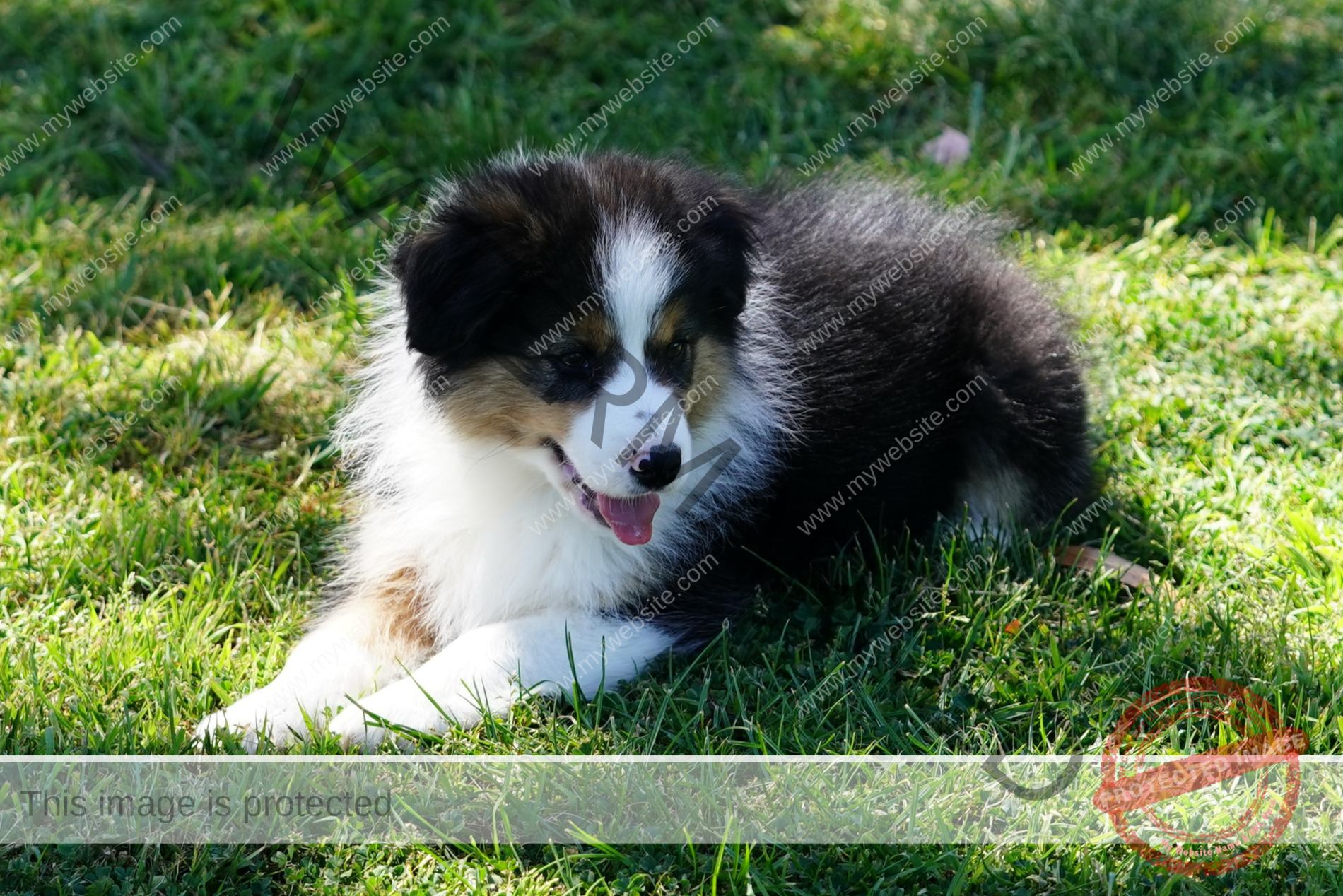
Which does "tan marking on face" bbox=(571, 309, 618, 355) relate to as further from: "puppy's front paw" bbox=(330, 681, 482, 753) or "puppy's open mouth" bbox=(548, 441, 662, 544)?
"puppy's front paw" bbox=(330, 681, 482, 753)

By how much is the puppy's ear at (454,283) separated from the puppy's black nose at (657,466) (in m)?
0.49

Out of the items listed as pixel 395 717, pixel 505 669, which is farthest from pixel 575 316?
pixel 395 717

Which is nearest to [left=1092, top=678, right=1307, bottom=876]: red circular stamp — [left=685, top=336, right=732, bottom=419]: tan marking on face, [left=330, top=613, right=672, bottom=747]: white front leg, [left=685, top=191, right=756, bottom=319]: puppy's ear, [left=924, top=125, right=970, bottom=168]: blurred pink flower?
[left=330, top=613, right=672, bottom=747]: white front leg

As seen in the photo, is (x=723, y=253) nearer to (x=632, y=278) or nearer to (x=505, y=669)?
(x=632, y=278)

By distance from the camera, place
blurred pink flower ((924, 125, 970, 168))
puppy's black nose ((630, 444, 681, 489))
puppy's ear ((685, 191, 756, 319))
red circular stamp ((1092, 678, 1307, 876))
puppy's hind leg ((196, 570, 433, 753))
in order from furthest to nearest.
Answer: blurred pink flower ((924, 125, 970, 168)) → puppy's ear ((685, 191, 756, 319)) → puppy's hind leg ((196, 570, 433, 753)) → puppy's black nose ((630, 444, 681, 489)) → red circular stamp ((1092, 678, 1307, 876))

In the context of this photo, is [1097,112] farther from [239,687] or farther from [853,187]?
[239,687]

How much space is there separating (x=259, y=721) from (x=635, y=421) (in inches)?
44.8

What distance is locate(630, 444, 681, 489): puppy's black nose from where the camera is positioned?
9.82ft

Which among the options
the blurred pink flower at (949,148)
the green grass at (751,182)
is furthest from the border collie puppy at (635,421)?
the blurred pink flower at (949,148)

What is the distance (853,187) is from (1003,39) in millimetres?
2397

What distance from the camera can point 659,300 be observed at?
10.1 feet

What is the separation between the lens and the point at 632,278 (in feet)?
9.99

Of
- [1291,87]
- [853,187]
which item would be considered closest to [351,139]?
[853,187]

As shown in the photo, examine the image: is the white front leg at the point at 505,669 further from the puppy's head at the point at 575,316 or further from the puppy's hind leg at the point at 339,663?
the puppy's head at the point at 575,316
